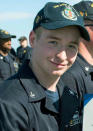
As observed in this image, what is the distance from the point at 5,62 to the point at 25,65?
5.25 metres

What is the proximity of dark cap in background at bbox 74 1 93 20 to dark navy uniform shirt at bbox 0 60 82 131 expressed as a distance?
96cm

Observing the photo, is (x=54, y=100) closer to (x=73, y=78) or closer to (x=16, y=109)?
(x=16, y=109)

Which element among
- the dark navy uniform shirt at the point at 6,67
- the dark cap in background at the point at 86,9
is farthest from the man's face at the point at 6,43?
the dark cap in background at the point at 86,9

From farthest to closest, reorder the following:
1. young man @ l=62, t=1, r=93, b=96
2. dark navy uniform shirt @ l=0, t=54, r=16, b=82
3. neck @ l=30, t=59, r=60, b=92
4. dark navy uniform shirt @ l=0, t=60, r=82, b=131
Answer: dark navy uniform shirt @ l=0, t=54, r=16, b=82 → young man @ l=62, t=1, r=93, b=96 → neck @ l=30, t=59, r=60, b=92 → dark navy uniform shirt @ l=0, t=60, r=82, b=131

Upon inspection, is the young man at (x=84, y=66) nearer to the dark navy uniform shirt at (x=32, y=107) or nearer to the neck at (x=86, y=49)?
the neck at (x=86, y=49)

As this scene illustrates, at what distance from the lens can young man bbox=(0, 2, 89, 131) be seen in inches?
71.7

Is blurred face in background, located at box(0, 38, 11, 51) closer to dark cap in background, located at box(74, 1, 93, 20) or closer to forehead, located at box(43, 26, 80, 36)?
dark cap in background, located at box(74, 1, 93, 20)

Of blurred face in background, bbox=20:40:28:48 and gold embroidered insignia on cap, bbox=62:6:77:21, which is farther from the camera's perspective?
blurred face in background, bbox=20:40:28:48

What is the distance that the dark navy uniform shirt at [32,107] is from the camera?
5.91ft

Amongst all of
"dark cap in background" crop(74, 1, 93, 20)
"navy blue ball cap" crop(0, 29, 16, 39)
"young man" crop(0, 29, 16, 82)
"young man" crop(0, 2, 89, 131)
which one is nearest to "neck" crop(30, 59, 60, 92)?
"young man" crop(0, 2, 89, 131)

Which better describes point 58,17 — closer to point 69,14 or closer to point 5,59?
point 69,14

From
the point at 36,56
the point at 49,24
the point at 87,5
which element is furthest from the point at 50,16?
the point at 87,5

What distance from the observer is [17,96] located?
72.7 inches

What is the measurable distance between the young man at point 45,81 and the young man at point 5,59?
4.89 meters
